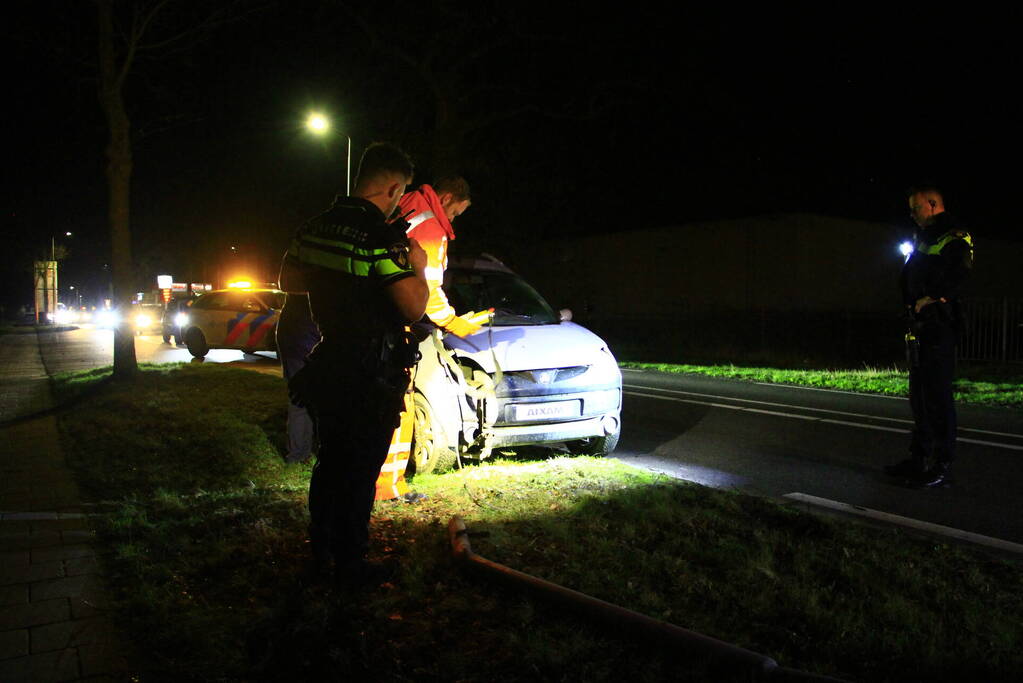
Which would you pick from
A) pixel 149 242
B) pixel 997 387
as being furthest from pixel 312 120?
pixel 149 242

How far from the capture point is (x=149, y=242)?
56906 millimetres

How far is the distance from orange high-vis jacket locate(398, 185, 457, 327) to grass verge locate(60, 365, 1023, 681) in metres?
1.21

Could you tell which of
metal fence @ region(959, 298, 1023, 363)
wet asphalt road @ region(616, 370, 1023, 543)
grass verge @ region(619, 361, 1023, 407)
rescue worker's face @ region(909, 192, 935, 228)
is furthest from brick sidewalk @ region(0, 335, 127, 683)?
metal fence @ region(959, 298, 1023, 363)

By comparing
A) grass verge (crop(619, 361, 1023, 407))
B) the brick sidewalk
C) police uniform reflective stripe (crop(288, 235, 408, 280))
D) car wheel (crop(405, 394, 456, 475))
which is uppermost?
police uniform reflective stripe (crop(288, 235, 408, 280))

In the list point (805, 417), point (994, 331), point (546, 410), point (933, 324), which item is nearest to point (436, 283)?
point (546, 410)

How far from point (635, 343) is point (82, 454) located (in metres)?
19.3

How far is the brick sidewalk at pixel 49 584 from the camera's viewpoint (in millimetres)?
2999

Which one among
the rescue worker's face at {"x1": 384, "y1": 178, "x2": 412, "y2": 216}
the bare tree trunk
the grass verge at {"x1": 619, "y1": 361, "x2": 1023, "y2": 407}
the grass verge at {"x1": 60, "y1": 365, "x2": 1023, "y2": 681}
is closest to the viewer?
the grass verge at {"x1": 60, "y1": 365, "x2": 1023, "y2": 681}

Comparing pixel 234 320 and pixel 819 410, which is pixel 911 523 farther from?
pixel 234 320

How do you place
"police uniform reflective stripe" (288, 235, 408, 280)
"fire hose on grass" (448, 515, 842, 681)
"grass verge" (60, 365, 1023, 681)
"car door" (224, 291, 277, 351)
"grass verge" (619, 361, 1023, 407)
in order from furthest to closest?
"car door" (224, 291, 277, 351)
"grass verge" (619, 361, 1023, 407)
"police uniform reflective stripe" (288, 235, 408, 280)
"grass verge" (60, 365, 1023, 681)
"fire hose on grass" (448, 515, 842, 681)

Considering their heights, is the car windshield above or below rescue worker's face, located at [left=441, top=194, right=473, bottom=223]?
below

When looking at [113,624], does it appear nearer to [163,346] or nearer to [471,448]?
[471,448]

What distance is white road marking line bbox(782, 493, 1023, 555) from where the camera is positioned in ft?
14.5

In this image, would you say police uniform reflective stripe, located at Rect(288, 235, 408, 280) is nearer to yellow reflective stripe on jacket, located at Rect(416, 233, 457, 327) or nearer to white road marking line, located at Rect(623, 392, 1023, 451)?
yellow reflective stripe on jacket, located at Rect(416, 233, 457, 327)
